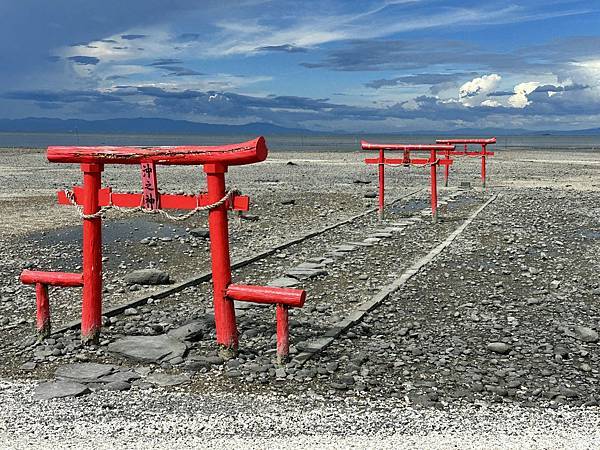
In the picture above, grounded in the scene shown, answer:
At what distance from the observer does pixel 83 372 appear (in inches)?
273

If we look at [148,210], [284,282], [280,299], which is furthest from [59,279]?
[284,282]

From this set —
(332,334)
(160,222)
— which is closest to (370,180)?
(160,222)

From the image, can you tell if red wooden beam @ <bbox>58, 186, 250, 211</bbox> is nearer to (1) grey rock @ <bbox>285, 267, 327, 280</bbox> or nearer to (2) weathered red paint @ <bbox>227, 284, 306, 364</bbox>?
(2) weathered red paint @ <bbox>227, 284, 306, 364</bbox>

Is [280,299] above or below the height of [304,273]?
above

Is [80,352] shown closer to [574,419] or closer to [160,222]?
[574,419]

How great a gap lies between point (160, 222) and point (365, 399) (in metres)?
12.5

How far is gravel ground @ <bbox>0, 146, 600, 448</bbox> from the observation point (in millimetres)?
5625

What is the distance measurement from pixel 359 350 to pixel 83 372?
267 centimetres

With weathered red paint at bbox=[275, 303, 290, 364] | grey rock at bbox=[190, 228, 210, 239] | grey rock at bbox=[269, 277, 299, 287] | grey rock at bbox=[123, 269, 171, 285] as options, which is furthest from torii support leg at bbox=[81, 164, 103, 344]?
grey rock at bbox=[190, 228, 210, 239]

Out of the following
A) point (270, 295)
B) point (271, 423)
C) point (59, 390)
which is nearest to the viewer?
point (271, 423)

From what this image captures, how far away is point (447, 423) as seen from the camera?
225 inches

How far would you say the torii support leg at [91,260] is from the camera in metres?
7.91

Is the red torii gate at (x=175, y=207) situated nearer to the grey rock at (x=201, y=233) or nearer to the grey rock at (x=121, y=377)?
the grey rock at (x=121, y=377)

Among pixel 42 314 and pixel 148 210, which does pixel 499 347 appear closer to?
pixel 148 210
